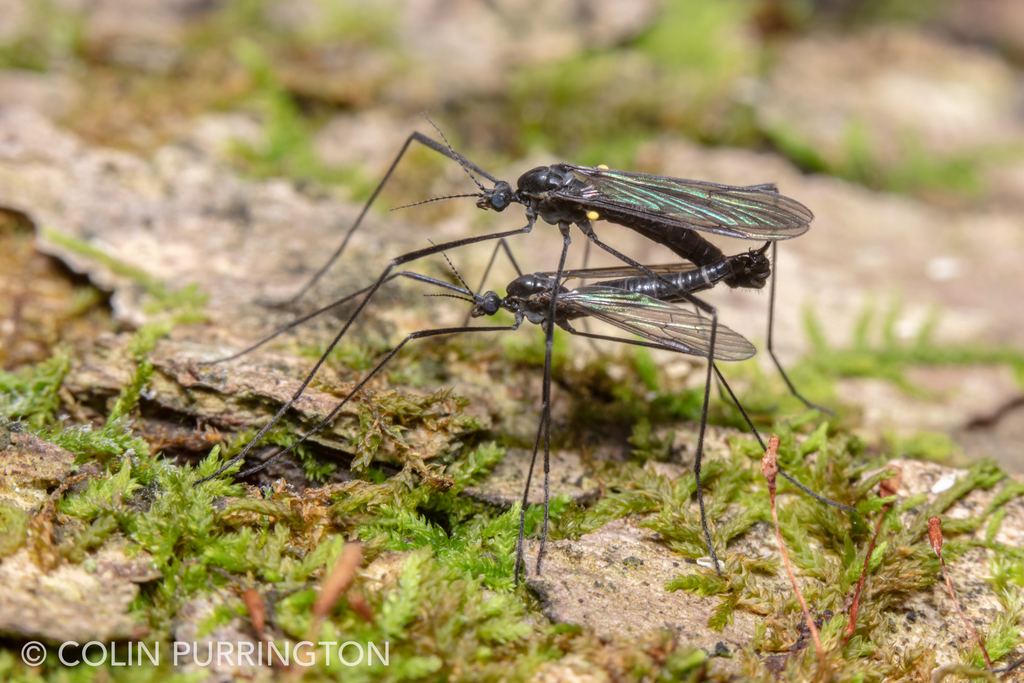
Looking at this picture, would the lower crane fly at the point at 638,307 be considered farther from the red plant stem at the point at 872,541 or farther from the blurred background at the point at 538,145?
the blurred background at the point at 538,145

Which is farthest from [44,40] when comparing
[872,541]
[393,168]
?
[872,541]

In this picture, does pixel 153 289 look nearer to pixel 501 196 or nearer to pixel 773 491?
pixel 501 196

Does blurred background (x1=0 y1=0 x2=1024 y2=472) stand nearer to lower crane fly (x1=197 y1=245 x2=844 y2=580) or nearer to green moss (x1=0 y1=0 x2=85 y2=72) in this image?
green moss (x1=0 y1=0 x2=85 y2=72)

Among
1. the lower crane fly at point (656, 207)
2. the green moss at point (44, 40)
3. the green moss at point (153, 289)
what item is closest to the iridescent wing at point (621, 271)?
the lower crane fly at point (656, 207)

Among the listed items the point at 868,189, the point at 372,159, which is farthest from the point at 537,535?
the point at 868,189

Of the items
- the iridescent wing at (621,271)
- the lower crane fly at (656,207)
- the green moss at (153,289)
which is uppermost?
the lower crane fly at (656,207)

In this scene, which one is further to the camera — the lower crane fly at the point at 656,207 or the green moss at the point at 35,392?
the lower crane fly at the point at 656,207
